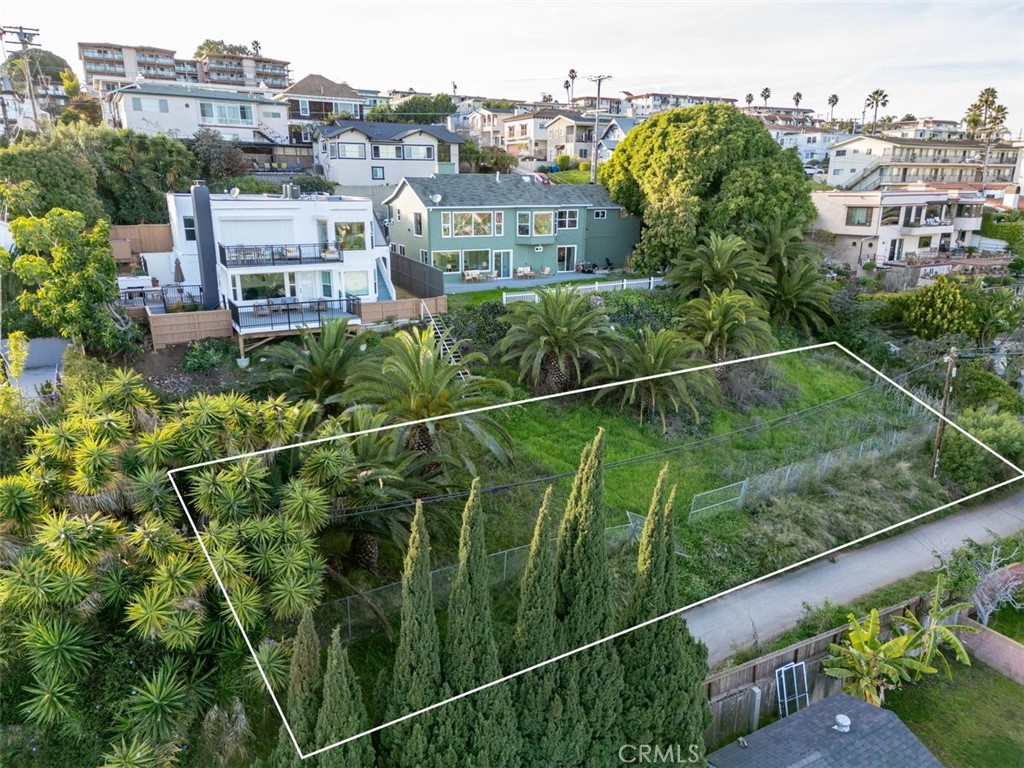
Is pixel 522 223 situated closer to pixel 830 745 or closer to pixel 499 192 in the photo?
pixel 499 192

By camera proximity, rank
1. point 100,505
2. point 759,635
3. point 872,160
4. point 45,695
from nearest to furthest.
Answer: point 45,695 < point 100,505 < point 759,635 < point 872,160

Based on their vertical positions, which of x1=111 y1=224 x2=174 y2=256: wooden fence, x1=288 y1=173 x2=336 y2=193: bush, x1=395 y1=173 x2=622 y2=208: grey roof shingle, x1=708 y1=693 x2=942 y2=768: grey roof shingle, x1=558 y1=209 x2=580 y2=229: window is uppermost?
x1=288 y1=173 x2=336 y2=193: bush

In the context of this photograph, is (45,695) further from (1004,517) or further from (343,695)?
(1004,517)

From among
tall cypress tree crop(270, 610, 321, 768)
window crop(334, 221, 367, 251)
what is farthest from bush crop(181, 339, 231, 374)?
tall cypress tree crop(270, 610, 321, 768)

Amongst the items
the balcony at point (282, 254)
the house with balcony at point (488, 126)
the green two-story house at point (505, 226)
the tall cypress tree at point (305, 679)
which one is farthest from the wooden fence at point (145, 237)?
the house with balcony at point (488, 126)

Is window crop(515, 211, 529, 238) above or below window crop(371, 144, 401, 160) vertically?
below

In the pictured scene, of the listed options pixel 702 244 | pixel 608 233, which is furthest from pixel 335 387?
pixel 608 233

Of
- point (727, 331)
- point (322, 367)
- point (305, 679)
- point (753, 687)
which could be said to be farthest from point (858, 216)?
point (305, 679)

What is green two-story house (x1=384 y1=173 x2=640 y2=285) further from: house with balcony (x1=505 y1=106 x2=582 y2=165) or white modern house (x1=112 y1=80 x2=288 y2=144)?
house with balcony (x1=505 y1=106 x2=582 y2=165)
